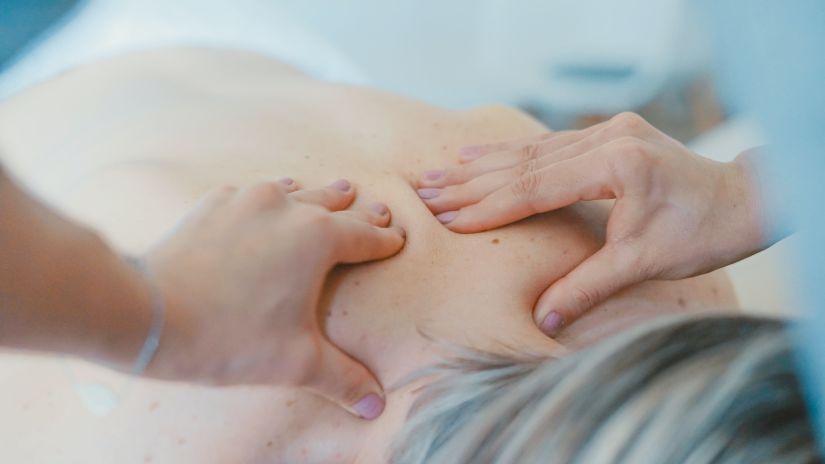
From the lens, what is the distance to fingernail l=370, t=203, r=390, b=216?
80 cm

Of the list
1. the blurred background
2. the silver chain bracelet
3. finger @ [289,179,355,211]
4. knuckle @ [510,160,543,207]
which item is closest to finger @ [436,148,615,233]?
knuckle @ [510,160,543,207]

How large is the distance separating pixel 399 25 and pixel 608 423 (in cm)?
145

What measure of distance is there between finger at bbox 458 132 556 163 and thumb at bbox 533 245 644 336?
0.56 ft

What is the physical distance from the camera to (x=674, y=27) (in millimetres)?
1774

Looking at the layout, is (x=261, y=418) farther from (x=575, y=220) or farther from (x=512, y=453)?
(x=575, y=220)

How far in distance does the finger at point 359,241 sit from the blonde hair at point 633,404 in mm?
113

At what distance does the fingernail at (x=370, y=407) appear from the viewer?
0.71 metres

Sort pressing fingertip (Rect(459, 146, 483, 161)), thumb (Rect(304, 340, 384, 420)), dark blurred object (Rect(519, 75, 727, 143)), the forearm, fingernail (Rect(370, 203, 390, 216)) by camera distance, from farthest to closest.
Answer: dark blurred object (Rect(519, 75, 727, 143)) < pressing fingertip (Rect(459, 146, 483, 161)) < fingernail (Rect(370, 203, 390, 216)) < thumb (Rect(304, 340, 384, 420)) < the forearm

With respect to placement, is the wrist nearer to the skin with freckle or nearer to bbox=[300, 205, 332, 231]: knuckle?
the skin with freckle

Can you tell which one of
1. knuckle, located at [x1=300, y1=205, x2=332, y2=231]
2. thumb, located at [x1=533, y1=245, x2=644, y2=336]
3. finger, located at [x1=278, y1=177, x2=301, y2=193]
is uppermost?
knuckle, located at [x1=300, y1=205, x2=332, y2=231]

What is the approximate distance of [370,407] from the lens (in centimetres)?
72

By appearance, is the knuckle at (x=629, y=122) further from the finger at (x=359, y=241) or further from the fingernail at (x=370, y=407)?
the fingernail at (x=370, y=407)

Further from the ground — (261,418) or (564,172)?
(564,172)

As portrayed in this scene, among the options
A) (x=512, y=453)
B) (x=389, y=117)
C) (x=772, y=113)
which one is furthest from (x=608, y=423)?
(x=389, y=117)
